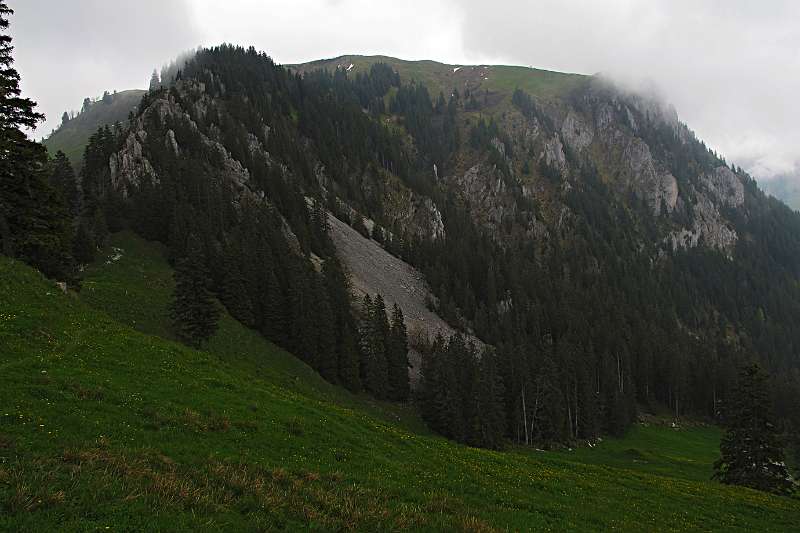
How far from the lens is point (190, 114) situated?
121250mm

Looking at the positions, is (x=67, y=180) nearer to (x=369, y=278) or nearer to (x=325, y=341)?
(x=325, y=341)

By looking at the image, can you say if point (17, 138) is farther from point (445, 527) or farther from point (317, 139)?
point (317, 139)

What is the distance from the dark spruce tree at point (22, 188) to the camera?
31.0 meters

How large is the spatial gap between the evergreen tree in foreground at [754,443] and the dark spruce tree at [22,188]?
56151 mm

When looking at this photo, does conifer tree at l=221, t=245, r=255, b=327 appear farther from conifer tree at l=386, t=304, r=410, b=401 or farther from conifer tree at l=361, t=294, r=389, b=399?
conifer tree at l=386, t=304, r=410, b=401

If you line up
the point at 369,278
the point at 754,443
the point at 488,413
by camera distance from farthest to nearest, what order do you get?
the point at 369,278 < the point at 488,413 < the point at 754,443

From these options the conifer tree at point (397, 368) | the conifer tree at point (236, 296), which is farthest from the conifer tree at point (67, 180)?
the conifer tree at point (397, 368)

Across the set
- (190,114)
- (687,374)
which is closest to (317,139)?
(190,114)

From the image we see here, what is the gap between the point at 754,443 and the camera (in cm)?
3900

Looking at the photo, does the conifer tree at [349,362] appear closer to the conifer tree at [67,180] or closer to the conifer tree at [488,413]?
the conifer tree at [488,413]

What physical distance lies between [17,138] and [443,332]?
82812mm

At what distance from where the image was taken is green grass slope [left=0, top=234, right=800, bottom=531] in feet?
37.0

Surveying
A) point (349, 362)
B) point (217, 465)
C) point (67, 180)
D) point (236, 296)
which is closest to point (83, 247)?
point (236, 296)

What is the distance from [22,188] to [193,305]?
17.5 meters
